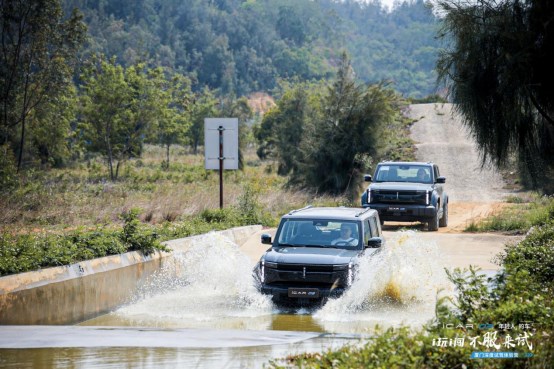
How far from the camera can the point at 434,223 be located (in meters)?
25.9

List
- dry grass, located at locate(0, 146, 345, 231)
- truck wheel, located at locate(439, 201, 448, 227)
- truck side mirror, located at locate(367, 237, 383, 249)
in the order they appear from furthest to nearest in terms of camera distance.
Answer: truck wheel, located at locate(439, 201, 448, 227), dry grass, located at locate(0, 146, 345, 231), truck side mirror, located at locate(367, 237, 383, 249)

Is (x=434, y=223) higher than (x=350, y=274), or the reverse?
(x=350, y=274)

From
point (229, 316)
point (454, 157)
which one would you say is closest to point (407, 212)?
point (229, 316)

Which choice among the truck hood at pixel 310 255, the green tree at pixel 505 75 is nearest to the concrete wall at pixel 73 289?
the truck hood at pixel 310 255

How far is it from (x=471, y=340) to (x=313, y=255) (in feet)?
21.2

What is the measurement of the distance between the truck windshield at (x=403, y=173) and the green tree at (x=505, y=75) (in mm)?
8631

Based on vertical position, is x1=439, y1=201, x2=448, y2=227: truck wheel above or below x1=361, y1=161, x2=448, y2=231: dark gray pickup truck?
Answer: below

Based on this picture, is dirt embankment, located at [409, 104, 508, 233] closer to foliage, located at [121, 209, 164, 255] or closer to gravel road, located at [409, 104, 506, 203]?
gravel road, located at [409, 104, 506, 203]

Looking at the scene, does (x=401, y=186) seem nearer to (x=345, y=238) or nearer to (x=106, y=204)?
(x=106, y=204)

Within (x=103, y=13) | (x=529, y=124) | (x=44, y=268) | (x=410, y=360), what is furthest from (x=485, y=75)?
(x=103, y=13)

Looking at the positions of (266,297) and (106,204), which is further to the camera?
(106,204)

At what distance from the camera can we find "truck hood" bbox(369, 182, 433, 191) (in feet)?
83.8

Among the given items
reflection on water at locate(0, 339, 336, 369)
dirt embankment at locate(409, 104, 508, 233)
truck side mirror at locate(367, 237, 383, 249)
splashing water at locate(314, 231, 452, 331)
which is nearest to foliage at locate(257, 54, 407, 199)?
dirt embankment at locate(409, 104, 508, 233)

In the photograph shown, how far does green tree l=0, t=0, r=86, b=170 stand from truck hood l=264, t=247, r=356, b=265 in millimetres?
36456
